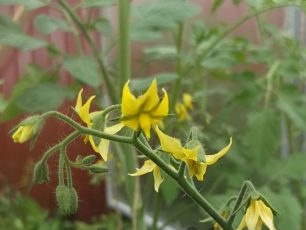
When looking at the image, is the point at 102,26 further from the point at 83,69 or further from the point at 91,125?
the point at 91,125

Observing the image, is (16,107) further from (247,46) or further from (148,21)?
(247,46)

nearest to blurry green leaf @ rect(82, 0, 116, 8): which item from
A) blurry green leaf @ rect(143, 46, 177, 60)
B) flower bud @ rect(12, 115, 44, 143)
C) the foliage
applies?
the foliage

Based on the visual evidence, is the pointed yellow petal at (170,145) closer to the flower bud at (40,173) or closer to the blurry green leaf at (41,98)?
the flower bud at (40,173)

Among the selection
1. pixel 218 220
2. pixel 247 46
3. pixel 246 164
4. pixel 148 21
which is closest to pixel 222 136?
pixel 246 164

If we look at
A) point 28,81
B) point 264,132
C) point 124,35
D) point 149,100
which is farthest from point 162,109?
point 28,81

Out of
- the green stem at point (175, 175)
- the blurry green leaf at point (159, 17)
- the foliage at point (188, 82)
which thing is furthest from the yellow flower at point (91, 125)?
the blurry green leaf at point (159, 17)

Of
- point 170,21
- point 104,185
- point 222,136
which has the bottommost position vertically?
point 104,185
